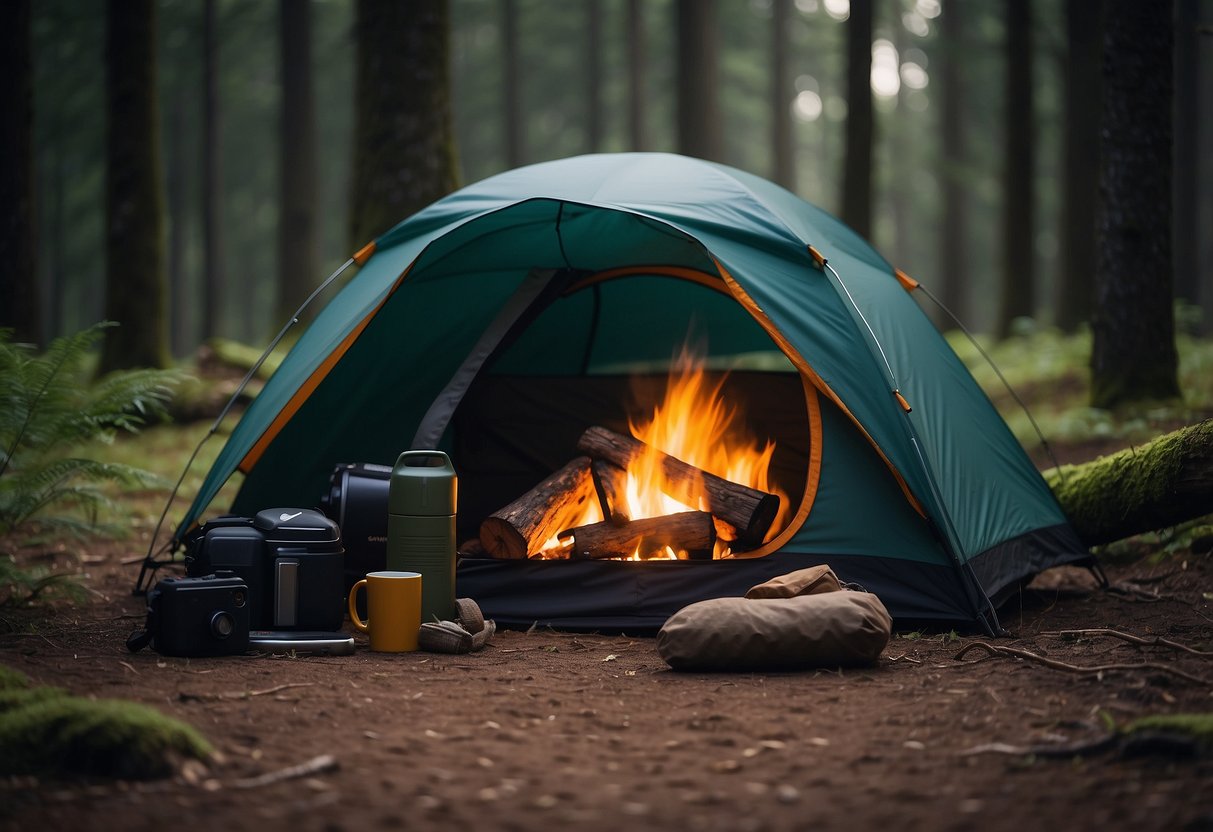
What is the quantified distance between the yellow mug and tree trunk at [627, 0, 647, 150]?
16.6 m

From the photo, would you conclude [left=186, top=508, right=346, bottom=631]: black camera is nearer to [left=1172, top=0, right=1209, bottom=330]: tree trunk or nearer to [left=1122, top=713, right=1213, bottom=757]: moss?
[left=1122, top=713, right=1213, bottom=757]: moss

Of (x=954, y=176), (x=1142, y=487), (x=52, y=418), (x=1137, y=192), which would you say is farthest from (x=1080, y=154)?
(x=52, y=418)

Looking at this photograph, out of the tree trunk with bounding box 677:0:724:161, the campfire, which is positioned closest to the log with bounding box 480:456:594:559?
the campfire

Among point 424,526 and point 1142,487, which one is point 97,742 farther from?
point 1142,487

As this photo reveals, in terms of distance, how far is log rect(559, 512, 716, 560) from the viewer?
489cm

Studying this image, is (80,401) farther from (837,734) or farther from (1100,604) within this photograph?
(1100,604)

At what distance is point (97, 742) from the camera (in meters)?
2.69

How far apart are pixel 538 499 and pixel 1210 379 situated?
6.19 meters

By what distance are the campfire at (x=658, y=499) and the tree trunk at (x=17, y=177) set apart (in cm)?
588

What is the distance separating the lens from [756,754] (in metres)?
2.91

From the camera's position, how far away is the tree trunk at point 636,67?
2006 centimetres

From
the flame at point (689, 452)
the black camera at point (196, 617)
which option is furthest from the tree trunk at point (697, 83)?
the black camera at point (196, 617)

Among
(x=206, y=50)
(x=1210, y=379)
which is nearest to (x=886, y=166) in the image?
(x=206, y=50)

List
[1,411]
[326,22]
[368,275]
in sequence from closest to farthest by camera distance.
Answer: [1,411] < [368,275] < [326,22]
